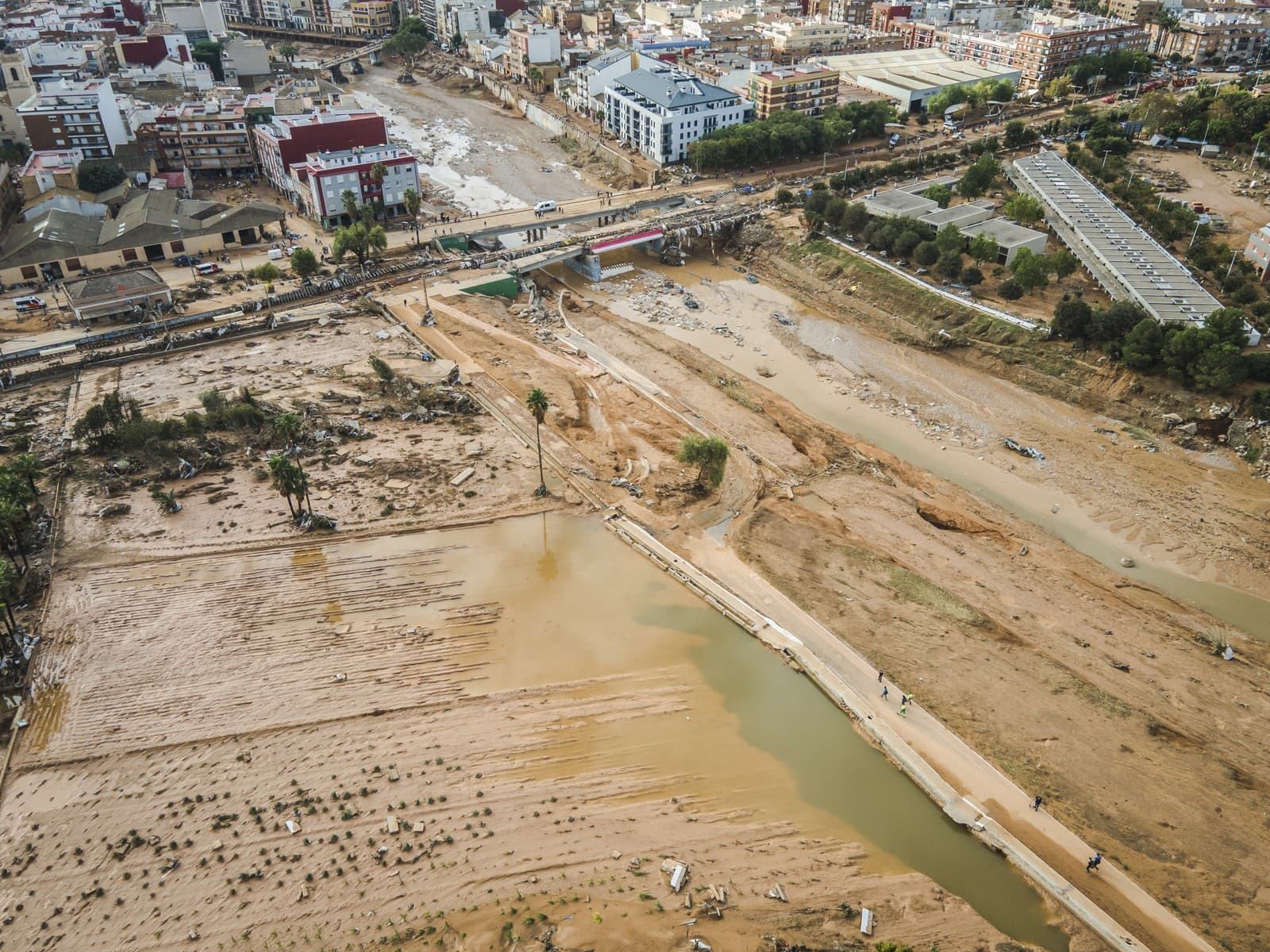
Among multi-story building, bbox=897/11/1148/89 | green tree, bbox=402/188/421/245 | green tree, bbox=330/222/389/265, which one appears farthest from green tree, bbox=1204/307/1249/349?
multi-story building, bbox=897/11/1148/89

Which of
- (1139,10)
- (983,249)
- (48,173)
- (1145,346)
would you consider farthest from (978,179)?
(1139,10)

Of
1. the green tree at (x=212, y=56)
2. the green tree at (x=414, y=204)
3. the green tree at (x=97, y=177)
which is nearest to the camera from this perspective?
the green tree at (x=414, y=204)

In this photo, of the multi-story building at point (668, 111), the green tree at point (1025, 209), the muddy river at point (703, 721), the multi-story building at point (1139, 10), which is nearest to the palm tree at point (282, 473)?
the muddy river at point (703, 721)

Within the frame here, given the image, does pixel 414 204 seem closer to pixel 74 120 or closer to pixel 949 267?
pixel 74 120

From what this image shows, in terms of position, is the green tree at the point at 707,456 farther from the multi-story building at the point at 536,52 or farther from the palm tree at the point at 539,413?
the multi-story building at the point at 536,52

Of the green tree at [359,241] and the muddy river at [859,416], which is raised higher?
the green tree at [359,241]

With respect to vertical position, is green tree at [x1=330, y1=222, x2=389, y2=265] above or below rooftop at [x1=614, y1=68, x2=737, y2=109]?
below

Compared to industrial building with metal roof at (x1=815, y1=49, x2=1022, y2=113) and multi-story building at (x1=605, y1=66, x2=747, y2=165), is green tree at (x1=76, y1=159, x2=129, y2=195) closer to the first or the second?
multi-story building at (x1=605, y1=66, x2=747, y2=165)
